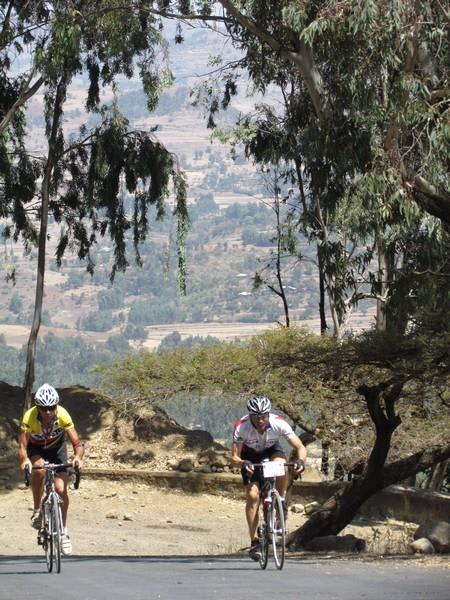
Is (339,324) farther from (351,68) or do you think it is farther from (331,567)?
(331,567)

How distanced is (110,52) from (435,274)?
1049 centimetres

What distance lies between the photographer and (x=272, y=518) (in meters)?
10.9

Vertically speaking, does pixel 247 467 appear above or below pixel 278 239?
below

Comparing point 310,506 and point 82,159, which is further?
point 82,159

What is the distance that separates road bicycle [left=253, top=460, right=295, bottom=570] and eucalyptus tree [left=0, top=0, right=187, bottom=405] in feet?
50.5

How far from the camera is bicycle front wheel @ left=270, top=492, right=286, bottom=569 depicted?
10.8 metres

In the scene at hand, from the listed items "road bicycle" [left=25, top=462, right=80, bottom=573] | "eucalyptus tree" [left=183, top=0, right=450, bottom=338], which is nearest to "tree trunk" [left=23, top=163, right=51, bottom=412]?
"eucalyptus tree" [left=183, top=0, right=450, bottom=338]

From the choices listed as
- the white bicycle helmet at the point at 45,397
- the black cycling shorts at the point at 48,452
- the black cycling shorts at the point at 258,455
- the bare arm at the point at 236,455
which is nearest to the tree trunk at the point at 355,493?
the black cycling shorts at the point at 258,455

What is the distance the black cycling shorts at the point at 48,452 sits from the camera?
36.9 ft

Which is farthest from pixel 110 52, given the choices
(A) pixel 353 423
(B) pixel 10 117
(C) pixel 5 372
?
(C) pixel 5 372

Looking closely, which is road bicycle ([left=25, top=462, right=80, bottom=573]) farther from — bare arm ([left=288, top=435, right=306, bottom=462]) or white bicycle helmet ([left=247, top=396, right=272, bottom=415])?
bare arm ([left=288, top=435, right=306, bottom=462])

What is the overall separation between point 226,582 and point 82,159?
2021cm

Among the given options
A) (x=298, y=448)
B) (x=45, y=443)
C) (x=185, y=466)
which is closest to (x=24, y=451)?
(x=45, y=443)

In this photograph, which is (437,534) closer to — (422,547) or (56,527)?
(422,547)
